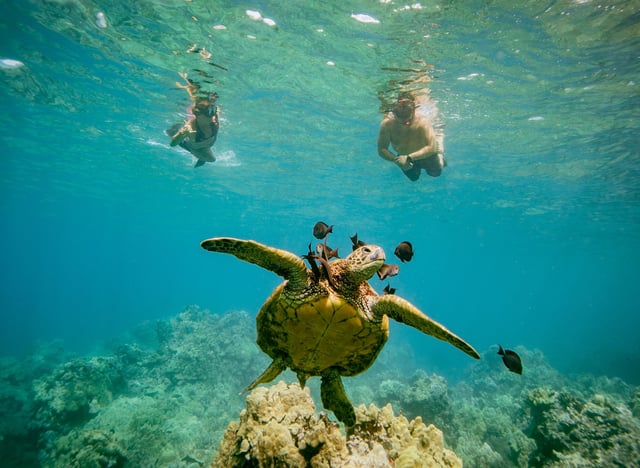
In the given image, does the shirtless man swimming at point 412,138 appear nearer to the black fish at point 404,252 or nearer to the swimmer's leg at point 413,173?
the swimmer's leg at point 413,173

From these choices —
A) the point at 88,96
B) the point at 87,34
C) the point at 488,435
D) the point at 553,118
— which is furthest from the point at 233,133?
the point at 488,435

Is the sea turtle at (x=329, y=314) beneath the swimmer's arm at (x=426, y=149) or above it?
beneath

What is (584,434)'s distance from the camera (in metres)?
6.16

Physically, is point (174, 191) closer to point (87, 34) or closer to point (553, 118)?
point (87, 34)

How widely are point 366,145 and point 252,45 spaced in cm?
1024

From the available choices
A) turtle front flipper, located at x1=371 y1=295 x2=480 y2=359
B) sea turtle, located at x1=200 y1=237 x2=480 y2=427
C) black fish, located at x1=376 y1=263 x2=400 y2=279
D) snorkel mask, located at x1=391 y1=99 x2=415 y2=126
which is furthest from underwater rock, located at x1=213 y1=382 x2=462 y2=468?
snorkel mask, located at x1=391 y1=99 x2=415 y2=126

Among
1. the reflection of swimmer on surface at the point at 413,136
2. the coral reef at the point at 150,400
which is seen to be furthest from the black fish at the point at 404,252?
the coral reef at the point at 150,400

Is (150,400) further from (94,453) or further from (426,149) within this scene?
(426,149)

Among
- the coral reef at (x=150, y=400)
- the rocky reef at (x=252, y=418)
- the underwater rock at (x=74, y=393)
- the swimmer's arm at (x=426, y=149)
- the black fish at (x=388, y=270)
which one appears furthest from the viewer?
the underwater rock at (x=74, y=393)

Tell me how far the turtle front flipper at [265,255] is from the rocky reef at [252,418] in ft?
4.85

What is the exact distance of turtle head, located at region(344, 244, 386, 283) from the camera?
293cm

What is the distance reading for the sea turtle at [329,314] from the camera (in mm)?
2836

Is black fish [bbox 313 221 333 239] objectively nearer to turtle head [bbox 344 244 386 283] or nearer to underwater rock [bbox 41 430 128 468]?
turtle head [bbox 344 244 386 283]

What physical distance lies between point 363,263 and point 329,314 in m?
0.66
